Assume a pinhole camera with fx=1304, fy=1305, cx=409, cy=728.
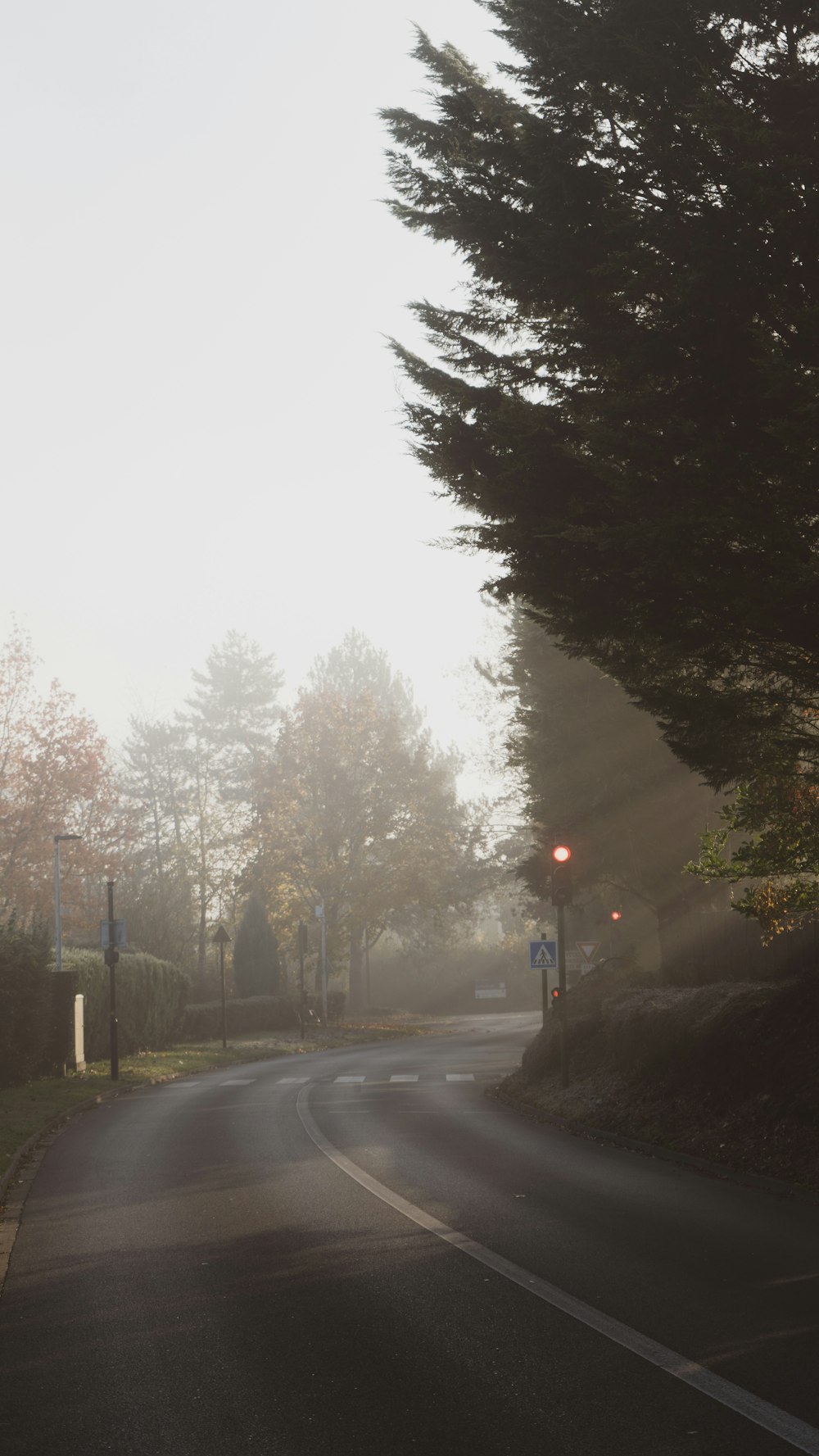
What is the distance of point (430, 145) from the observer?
12.7m

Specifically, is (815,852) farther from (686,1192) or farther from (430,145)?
(430,145)

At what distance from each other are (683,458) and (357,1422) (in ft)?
25.3

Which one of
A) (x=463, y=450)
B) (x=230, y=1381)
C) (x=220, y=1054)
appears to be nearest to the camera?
(x=230, y=1381)

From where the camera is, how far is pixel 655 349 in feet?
34.6

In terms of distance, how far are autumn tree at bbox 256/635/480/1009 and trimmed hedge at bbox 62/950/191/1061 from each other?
14488mm

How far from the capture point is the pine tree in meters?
54.3

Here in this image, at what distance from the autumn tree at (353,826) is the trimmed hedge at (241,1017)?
4.68 m

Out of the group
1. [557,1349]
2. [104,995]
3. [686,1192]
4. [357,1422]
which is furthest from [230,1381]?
[104,995]

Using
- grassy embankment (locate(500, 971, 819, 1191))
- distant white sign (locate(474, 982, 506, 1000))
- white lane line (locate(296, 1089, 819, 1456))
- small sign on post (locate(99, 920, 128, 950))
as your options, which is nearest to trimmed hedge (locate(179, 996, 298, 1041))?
small sign on post (locate(99, 920, 128, 950))

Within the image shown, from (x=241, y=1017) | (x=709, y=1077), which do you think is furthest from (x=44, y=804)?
(x=709, y=1077)

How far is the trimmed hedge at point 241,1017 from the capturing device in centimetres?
4369

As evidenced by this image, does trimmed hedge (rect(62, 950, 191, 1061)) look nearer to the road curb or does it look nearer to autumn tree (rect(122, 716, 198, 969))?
autumn tree (rect(122, 716, 198, 969))

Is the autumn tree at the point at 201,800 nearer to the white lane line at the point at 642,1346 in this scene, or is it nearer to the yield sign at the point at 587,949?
the yield sign at the point at 587,949

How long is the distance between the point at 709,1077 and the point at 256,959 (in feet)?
134
